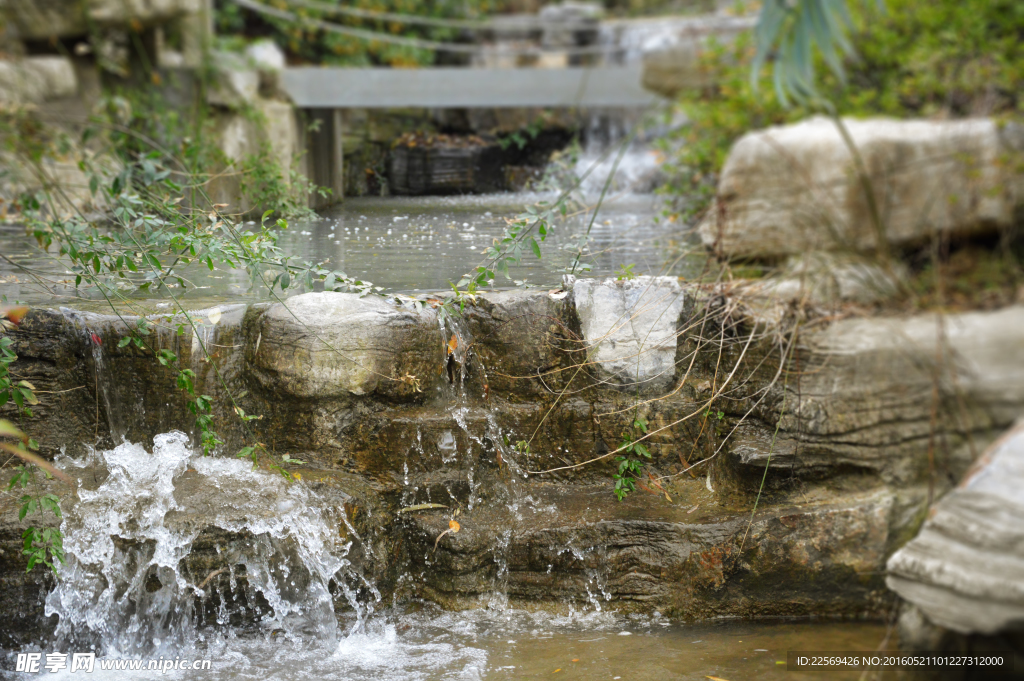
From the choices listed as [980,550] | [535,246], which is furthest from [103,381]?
[980,550]

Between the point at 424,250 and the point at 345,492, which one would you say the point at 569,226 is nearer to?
the point at 424,250

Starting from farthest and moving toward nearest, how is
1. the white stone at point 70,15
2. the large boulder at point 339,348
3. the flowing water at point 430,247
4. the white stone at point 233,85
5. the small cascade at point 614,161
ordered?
the white stone at point 70,15 < the white stone at point 233,85 < the small cascade at point 614,161 < the flowing water at point 430,247 < the large boulder at point 339,348

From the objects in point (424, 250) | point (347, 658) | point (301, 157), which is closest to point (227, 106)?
point (301, 157)

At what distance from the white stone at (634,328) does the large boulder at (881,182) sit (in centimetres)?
69

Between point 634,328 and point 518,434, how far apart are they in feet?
2.11

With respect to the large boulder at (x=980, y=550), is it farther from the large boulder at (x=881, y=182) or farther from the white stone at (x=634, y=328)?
the white stone at (x=634, y=328)

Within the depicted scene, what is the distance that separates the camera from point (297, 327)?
2.93 metres

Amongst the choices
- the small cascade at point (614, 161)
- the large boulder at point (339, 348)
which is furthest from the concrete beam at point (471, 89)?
the large boulder at point (339, 348)

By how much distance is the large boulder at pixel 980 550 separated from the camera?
1.42 meters

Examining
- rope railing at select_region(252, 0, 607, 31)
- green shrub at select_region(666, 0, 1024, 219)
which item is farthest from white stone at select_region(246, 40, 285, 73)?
green shrub at select_region(666, 0, 1024, 219)

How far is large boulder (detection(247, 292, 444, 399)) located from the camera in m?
2.93

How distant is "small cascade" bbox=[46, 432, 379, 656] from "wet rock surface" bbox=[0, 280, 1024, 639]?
36 mm

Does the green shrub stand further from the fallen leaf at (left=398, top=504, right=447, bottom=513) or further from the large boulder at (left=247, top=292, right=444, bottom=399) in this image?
the fallen leaf at (left=398, top=504, right=447, bottom=513)

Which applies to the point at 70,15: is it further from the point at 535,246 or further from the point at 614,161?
the point at 535,246
